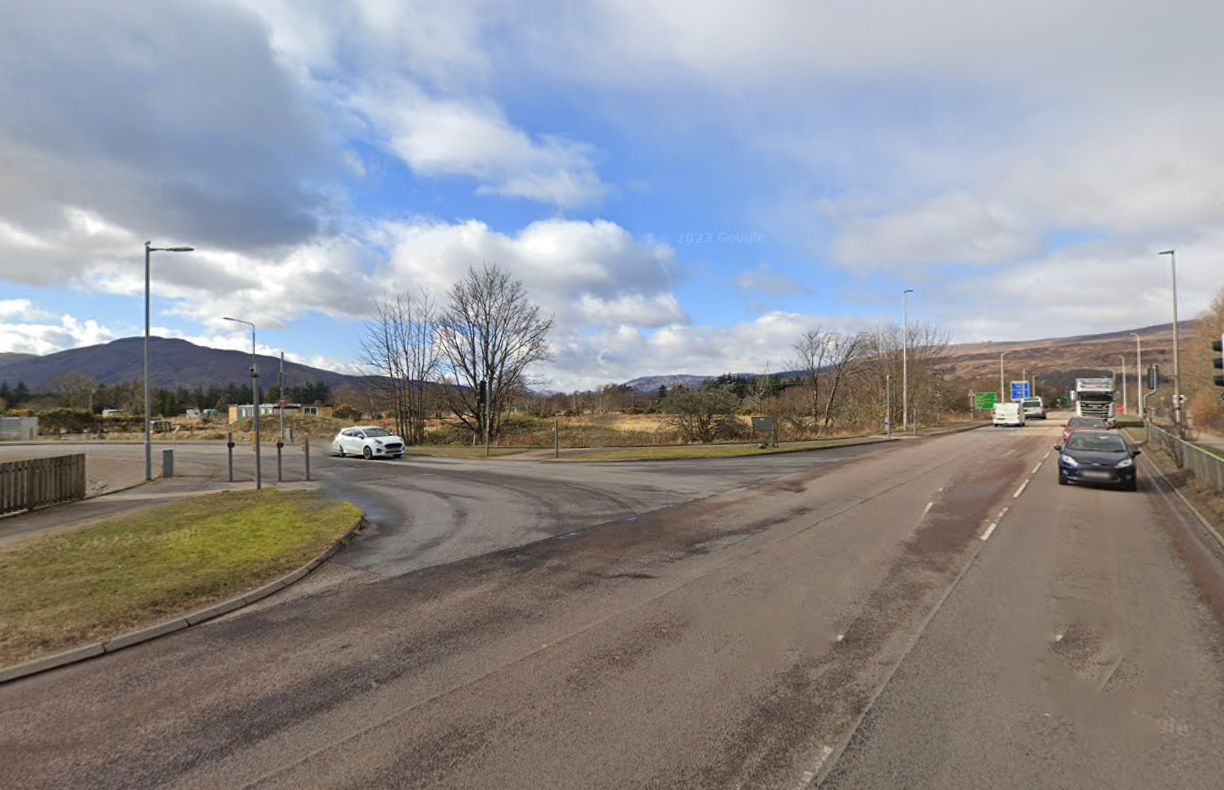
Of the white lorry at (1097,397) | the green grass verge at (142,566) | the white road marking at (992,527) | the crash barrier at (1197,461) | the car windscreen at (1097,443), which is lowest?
the white road marking at (992,527)

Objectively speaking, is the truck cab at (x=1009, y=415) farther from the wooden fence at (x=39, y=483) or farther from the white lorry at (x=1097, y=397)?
the wooden fence at (x=39, y=483)

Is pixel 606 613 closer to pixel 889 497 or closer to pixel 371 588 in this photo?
pixel 371 588

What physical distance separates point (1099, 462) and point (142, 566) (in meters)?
20.3

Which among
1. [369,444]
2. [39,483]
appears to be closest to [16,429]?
[369,444]

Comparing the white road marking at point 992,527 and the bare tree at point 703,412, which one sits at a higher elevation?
the bare tree at point 703,412

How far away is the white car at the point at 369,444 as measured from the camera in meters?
29.1

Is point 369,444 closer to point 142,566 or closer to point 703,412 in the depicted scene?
point 703,412

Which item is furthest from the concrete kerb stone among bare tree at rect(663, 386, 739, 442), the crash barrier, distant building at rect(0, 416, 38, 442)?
distant building at rect(0, 416, 38, 442)

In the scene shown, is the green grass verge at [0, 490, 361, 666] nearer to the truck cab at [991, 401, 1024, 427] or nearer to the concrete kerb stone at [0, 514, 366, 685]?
the concrete kerb stone at [0, 514, 366, 685]

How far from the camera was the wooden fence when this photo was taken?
46.0ft

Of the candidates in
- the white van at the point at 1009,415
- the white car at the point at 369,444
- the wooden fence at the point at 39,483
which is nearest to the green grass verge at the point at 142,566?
the wooden fence at the point at 39,483

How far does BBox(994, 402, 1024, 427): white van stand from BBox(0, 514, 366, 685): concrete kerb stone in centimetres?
6630

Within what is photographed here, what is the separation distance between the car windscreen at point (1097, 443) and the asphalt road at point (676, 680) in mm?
8558

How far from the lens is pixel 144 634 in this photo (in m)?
5.49
